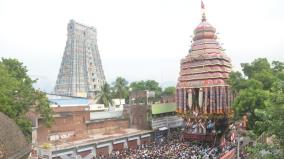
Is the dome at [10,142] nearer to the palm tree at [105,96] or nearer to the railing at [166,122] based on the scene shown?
the railing at [166,122]

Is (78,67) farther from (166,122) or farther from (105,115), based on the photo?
(105,115)

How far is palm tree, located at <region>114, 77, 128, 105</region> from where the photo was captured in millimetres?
63406

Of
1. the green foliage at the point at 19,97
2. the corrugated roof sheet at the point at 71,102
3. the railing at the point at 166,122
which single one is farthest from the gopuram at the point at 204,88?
the green foliage at the point at 19,97

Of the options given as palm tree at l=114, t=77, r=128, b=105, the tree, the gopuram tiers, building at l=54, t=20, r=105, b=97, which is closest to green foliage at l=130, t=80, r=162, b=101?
building at l=54, t=20, r=105, b=97

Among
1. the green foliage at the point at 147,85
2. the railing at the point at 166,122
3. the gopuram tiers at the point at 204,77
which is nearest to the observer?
the gopuram tiers at the point at 204,77

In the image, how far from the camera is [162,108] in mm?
47781

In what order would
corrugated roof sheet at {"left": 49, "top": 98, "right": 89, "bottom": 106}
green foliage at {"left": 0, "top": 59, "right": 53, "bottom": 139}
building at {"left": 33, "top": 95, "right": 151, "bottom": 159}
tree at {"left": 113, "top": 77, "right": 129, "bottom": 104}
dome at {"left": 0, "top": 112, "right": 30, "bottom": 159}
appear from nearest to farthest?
dome at {"left": 0, "top": 112, "right": 30, "bottom": 159} → green foliage at {"left": 0, "top": 59, "right": 53, "bottom": 139} → building at {"left": 33, "top": 95, "right": 151, "bottom": 159} → corrugated roof sheet at {"left": 49, "top": 98, "right": 89, "bottom": 106} → tree at {"left": 113, "top": 77, "right": 129, "bottom": 104}

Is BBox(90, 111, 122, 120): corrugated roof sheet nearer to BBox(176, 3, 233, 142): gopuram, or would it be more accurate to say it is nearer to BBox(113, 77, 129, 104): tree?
BBox(176, 3, 233, 142): gopuram

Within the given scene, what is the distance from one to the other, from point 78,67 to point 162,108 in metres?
34.3

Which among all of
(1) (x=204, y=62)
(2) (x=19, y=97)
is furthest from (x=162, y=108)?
(2) (x=19, y=97)

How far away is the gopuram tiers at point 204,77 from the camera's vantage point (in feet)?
135

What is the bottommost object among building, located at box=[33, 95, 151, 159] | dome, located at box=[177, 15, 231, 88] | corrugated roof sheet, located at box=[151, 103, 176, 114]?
building, located at box=[33, 95, 151, 159]

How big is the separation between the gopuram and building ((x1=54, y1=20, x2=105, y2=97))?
33.2 meters

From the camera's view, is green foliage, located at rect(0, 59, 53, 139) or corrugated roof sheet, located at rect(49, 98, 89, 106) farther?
corrugated roof sheet, located at rect(49, 98, 89, 106)
